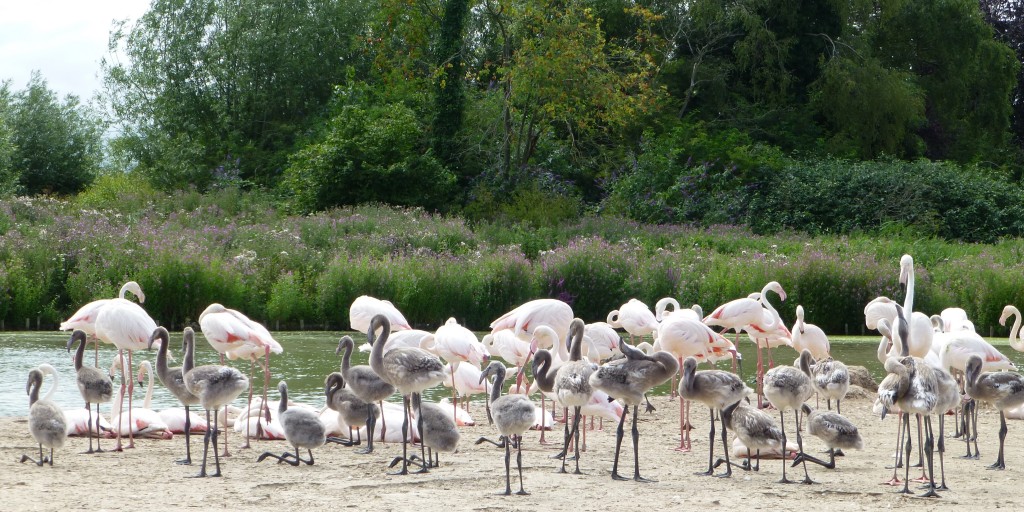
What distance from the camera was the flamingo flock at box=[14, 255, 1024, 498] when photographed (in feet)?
21.1

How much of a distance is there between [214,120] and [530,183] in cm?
1109

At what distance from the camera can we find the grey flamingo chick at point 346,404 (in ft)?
24.7

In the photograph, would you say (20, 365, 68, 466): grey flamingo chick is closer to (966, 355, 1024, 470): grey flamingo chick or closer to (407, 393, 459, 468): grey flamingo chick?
(407, 393, 459, 468): grey flamingo chick

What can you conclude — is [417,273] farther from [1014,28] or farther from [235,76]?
[1014,28]

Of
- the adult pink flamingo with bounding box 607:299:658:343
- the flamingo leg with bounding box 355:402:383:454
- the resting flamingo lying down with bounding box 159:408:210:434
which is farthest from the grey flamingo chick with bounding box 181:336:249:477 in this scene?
the adult pink flamingo with bounding box 607:299:658:343

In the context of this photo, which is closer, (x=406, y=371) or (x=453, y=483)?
(x=453, y=483)

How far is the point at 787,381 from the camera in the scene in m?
6.75

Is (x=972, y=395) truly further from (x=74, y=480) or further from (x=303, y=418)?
(x=74, y=480)

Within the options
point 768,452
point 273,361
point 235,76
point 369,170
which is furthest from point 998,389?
point 235,76

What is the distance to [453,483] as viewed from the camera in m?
6.25

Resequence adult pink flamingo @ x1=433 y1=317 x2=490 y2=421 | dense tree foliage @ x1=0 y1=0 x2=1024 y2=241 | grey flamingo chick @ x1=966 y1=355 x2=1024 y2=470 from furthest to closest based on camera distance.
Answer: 1. dense tree foliage @ x1=0 y1=0 x2=1024 y2=241
2. adult pink flamingo @ x1=433 y1=317 x2=490 y2=421
3. grey flamingo chick @ x1=966 y1=355 x2=1024 y2=470

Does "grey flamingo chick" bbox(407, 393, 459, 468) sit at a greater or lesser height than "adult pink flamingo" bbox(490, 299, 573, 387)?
lesser

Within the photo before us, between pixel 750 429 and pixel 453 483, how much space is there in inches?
72.9

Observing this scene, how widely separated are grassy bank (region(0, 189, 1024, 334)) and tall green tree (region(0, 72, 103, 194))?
13909mm
